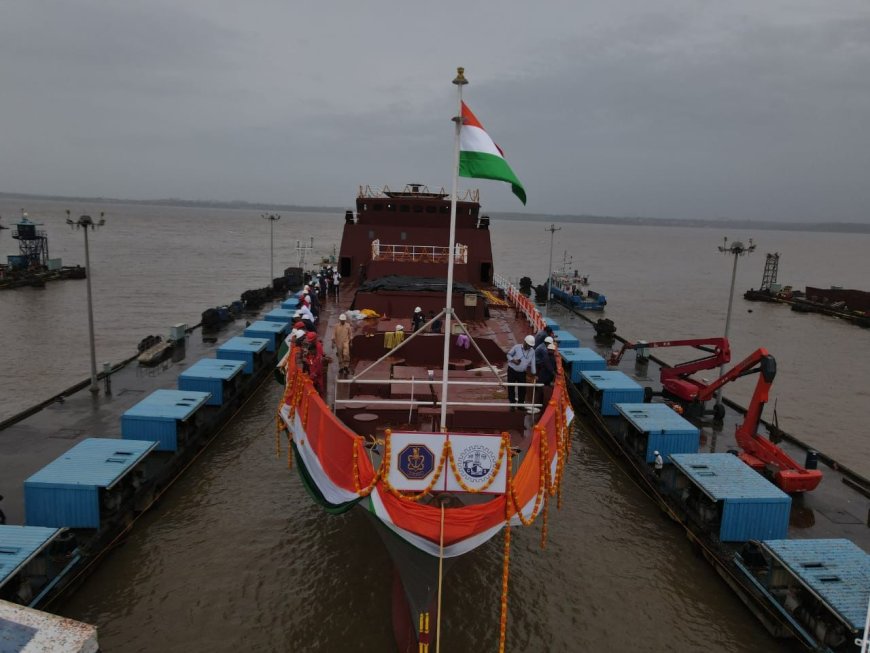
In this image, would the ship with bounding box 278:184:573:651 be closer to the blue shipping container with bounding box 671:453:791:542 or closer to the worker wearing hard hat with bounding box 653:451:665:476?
the blue shipping container with bounding box 671:453:791:542

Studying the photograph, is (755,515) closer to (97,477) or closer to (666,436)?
(666,436)

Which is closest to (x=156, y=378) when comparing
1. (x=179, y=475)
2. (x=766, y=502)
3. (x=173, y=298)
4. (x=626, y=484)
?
(x=179, y=475)

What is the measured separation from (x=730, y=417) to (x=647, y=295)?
4724 cm

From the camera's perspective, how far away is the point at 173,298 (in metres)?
50.2

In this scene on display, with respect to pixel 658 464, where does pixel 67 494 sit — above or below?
above

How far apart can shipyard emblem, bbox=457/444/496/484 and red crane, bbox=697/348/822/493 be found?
11.4 m

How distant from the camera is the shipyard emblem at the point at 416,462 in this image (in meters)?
8.16

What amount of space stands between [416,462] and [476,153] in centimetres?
477

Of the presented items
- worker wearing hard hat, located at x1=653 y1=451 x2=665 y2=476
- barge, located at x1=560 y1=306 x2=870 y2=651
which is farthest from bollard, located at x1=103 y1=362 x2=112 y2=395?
worker wearing hard hat, located at x1=653 y1=451 x2=665 y2=476

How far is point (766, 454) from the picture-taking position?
16250 mm

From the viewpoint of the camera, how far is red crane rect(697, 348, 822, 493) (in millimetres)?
15273

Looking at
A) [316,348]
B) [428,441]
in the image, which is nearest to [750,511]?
[428,441]

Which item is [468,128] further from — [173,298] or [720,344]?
[173,298]

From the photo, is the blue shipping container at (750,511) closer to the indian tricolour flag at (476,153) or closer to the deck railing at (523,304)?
the deck railing at (523,304)
